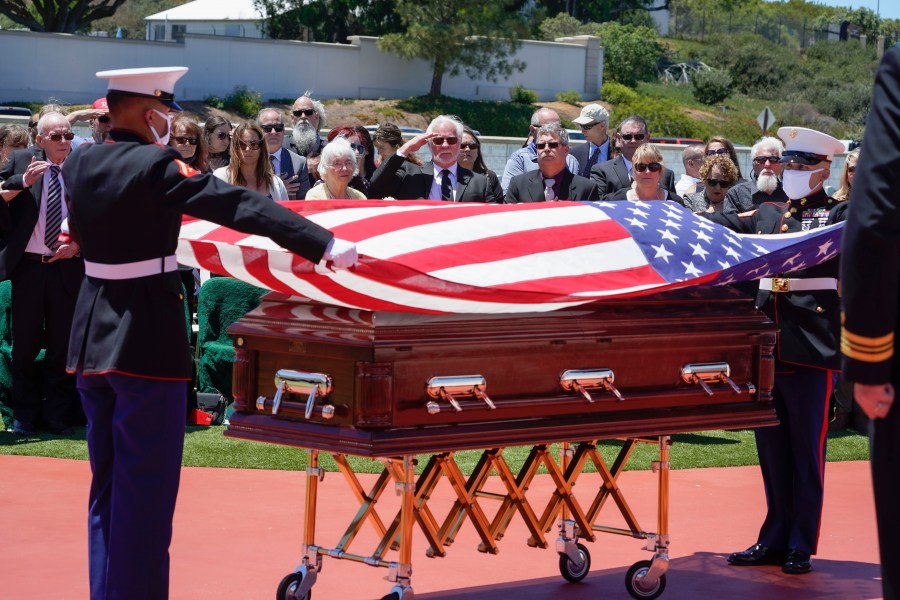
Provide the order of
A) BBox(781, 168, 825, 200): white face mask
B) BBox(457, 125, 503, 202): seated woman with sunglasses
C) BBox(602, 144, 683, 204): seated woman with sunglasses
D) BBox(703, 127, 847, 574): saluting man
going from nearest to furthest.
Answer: BBox(703, 127, 847, 574): saluting man
BBox(781, 168, 825, 200): white face mask
BBox(602, 144, 683, 204): seated woman with sunglasses
BBox(457, 125, 503, 202): seated woman with sunglasses

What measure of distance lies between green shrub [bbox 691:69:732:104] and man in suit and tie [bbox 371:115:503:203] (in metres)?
49.6

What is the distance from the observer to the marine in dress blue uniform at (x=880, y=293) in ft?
10.6

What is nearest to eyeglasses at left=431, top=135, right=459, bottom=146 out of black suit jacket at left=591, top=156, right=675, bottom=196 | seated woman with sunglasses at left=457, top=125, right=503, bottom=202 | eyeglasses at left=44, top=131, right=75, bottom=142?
seated woman with sunglasses at left=457, top=125, right=503, bottom=202

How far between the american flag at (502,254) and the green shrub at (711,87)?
173ft

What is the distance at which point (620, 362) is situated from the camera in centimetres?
515

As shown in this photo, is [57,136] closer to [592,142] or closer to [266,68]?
[592,142]

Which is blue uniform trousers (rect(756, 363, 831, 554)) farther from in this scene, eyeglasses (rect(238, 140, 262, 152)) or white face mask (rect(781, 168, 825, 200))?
eyeglasses (rect(238, 140, 262, 152))

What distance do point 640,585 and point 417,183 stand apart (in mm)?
3982

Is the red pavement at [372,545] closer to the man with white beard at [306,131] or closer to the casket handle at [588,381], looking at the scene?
the casket handle at [588,381]

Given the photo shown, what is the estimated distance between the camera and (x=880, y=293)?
10.7 feet

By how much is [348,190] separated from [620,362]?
3.68 m

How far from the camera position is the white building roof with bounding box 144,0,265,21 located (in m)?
54.5

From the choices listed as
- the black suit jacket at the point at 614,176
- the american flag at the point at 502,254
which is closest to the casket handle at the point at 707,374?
the american flag at the point at 502,254

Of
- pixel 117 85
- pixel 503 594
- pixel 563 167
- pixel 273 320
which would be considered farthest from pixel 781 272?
pixel 563 167
